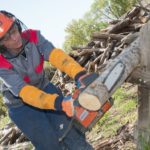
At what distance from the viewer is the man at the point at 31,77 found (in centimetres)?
431

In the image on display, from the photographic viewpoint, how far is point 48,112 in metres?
A: 4.71

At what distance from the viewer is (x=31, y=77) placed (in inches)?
181

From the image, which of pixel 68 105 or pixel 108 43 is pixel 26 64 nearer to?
pixel 68 105

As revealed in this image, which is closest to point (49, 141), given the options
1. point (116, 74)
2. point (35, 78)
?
point (35, 78)

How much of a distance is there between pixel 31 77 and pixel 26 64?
0.51 feet

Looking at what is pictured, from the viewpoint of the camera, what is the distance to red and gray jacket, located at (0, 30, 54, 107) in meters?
4.40

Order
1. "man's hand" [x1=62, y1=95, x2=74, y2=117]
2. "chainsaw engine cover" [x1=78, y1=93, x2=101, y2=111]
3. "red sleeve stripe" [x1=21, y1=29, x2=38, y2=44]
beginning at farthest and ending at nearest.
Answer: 1. "red sleeve stripe" [x1=21, y1=29, x2=38, y2=44]
2. "man's hand" [x1=62, y1=95, x2=74, y2=117]
3. "chainsaw engine cover" [x1=78, y1=93, x2=101, y2=111]

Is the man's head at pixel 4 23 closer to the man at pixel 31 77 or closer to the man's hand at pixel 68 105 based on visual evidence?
the man at pixel 31 77

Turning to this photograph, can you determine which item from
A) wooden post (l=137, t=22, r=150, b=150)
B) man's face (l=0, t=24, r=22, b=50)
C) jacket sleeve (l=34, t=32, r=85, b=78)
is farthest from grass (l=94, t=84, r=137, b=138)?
man's face (l=0, t=24, r=22, b=50)

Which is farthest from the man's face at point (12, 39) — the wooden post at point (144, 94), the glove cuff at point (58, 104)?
the wooden post at point (144, 94)

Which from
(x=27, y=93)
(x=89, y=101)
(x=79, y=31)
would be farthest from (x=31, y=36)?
(x=79, y=31)

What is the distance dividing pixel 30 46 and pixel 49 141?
1.07 meters

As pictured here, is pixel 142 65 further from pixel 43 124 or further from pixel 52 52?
pixel 43 124

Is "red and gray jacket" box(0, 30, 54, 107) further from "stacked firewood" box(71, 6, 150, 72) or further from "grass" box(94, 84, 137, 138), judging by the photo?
"stacked firewood" box(71, 6, 150, 72)
